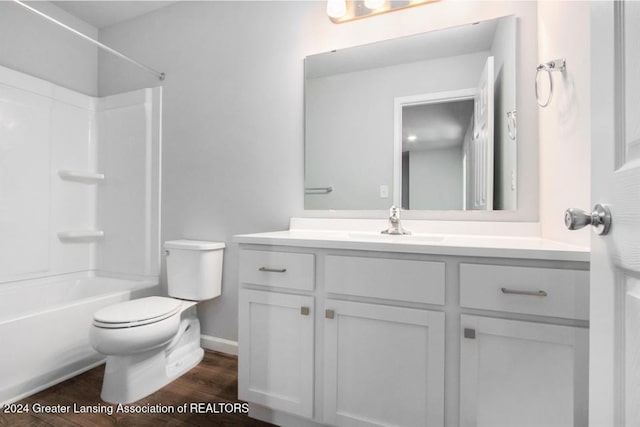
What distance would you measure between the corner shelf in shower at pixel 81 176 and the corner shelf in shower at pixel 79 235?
41cm

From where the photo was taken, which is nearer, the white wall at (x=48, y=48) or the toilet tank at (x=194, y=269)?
the toilet tank at (x=194, y=269)

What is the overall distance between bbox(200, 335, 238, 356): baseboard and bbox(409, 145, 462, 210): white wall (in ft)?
4.88

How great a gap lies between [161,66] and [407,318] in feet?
8.05

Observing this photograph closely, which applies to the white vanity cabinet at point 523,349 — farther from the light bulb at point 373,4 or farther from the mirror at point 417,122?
the light bulb at point 373,4

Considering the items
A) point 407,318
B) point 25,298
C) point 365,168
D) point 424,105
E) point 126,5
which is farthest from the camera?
point 126,5

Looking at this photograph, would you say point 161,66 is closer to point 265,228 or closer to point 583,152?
point 265,228

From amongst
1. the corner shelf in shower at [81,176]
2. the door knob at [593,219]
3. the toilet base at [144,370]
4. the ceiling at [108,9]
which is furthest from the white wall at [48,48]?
the door knob at [593,219]

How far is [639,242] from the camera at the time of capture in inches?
18.9

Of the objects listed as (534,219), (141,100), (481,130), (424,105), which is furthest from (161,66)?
(534,219)

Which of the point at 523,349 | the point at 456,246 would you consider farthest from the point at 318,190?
the point at 523,349

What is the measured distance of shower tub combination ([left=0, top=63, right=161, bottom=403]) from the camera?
2.17m

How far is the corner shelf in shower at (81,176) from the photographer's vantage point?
8.16 ft

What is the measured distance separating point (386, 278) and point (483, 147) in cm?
87

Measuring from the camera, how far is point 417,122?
173 cm
